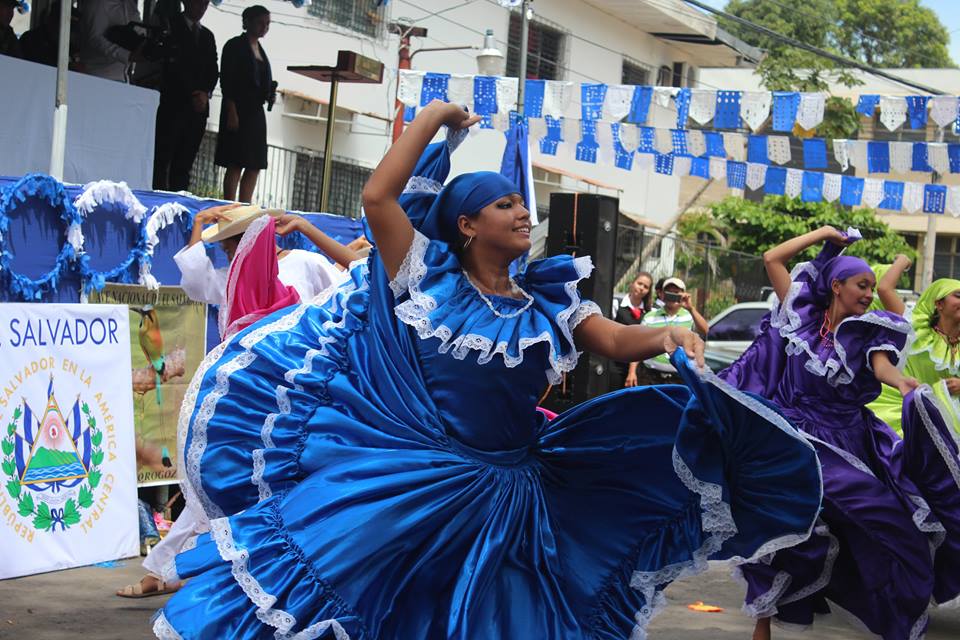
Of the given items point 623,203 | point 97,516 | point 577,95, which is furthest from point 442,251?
point 623,203

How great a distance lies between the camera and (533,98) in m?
14.5

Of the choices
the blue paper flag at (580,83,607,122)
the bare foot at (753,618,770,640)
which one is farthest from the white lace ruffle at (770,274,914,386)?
the blue paper flag at (580,83,607,122)

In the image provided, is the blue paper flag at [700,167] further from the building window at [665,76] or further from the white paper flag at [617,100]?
the building window at [665,76]

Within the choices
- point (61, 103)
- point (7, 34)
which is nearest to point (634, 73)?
point (7, 34)

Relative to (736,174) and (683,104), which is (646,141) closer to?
(736,174)

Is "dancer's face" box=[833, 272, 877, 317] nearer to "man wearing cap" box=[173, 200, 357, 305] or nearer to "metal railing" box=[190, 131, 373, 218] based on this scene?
"man wearing cap" box=[173, 200, 357, 305]

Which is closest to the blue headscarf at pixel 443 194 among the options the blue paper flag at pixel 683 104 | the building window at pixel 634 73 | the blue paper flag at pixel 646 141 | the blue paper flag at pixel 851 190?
the blue paper flag at pixel 683 104

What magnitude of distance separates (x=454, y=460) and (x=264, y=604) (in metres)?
0.72

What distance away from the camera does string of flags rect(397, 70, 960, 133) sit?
43.3 feet

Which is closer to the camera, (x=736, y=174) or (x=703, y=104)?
(x=703, y=104)

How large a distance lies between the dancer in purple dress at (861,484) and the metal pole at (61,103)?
4939 mm

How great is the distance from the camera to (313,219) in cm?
941

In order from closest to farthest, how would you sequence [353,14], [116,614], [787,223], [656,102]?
[116,614] < [656,102] < [353,14] < [787,223]

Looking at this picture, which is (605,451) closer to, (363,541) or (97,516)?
(363,541)
